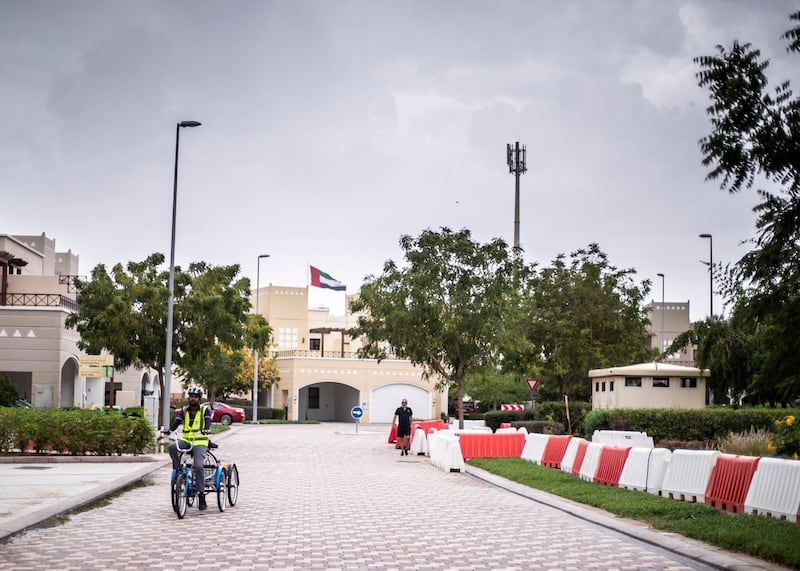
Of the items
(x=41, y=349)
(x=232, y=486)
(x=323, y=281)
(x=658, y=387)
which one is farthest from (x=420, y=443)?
(x=323, y=281)

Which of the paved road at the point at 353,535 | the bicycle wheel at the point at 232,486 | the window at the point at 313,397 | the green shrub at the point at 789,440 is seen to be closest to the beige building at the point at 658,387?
the green shrub at the point at 789,440

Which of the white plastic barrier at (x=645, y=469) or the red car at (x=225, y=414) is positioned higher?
the white plastic barrier at (x=645, y=469)

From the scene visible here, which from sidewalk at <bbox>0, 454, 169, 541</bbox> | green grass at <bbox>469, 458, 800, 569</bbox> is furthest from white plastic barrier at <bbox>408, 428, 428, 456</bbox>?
green grass at <bbox>469, 458, 800, 569</bbox>

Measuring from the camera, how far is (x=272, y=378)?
232ft

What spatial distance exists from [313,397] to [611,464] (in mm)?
56201

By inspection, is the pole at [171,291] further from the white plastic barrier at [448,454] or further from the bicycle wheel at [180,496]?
the bicycle wheel at [180,496]

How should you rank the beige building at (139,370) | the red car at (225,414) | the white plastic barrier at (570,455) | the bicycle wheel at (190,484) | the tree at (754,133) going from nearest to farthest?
1. the tree at (754,133)
2. the bicycle wheel at (190,484)
3. the white plastic barrier at (570,455)
4. the beige building at (139,370)
5. the red car at (225,414)

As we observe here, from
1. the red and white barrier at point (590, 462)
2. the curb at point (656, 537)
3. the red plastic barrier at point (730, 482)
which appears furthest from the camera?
the red and white barrier at point (590, 462)

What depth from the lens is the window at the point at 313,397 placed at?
72.7 metres

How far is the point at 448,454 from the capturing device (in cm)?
2322

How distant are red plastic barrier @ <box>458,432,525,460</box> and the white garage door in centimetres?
4319

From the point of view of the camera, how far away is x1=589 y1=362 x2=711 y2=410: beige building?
3400 centimetres

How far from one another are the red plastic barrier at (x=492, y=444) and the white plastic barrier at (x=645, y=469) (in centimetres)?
936

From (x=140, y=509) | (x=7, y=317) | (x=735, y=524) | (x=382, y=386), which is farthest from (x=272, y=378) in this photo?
(x=735, y=524)
